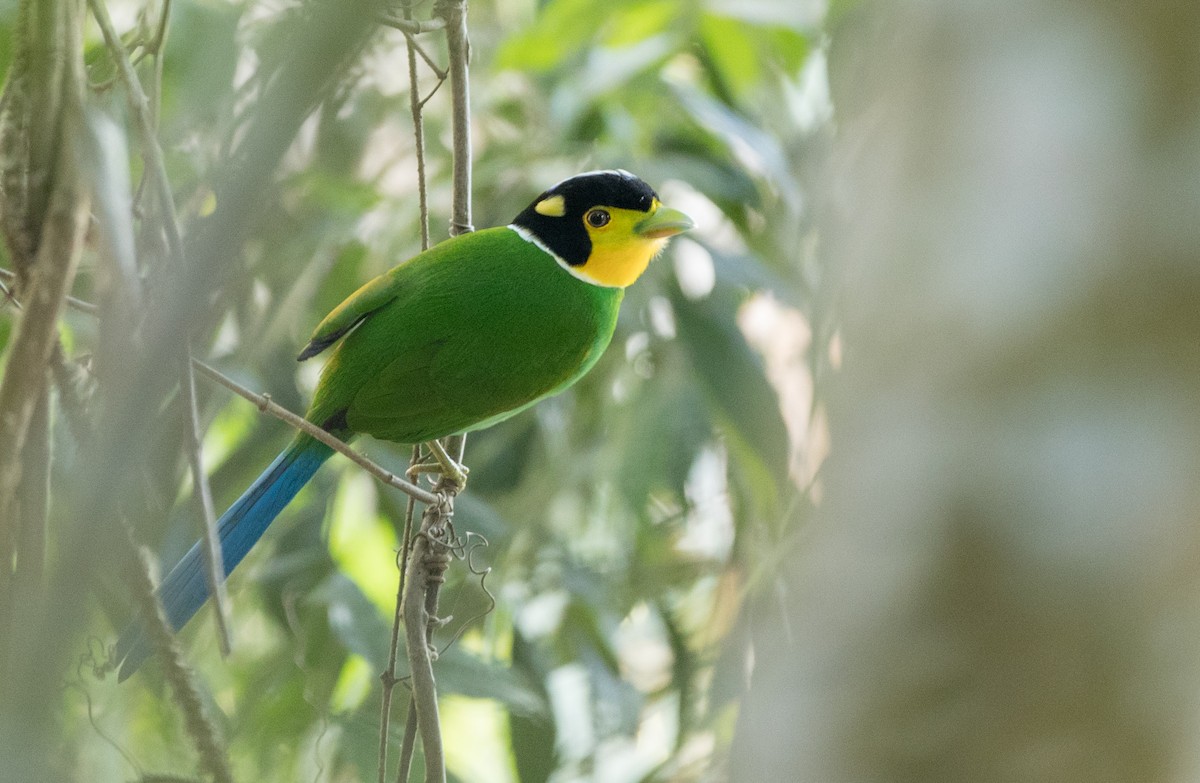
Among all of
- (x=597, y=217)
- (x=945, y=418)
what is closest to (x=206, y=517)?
(x=945, y=418)

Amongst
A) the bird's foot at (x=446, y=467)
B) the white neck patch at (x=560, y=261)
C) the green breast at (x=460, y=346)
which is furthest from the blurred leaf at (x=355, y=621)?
the white neck patch at (x=560, y=261)

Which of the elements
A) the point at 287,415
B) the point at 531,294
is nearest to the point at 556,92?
the point at 531,294

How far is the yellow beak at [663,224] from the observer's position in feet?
6.33

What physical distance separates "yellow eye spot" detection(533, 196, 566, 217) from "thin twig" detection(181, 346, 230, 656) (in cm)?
129

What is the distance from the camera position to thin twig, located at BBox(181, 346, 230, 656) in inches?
27.2

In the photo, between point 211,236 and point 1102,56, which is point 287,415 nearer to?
point 211,236

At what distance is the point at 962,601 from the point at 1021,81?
339mm

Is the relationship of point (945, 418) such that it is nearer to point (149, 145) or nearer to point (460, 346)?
point (149, 145)

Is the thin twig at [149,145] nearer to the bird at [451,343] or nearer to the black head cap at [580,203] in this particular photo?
the bird at [451,343]

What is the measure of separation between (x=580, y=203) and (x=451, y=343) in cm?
34

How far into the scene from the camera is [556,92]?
274 cm

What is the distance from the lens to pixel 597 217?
2.02m

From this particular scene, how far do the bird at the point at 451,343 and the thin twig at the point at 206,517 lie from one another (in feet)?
3.36

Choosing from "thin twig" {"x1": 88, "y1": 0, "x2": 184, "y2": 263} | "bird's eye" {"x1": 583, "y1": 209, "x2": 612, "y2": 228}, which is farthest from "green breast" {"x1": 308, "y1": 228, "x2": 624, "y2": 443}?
"thin twig" {"x1": 88, "y1": 0, "x2": 184, "y2": 263}
